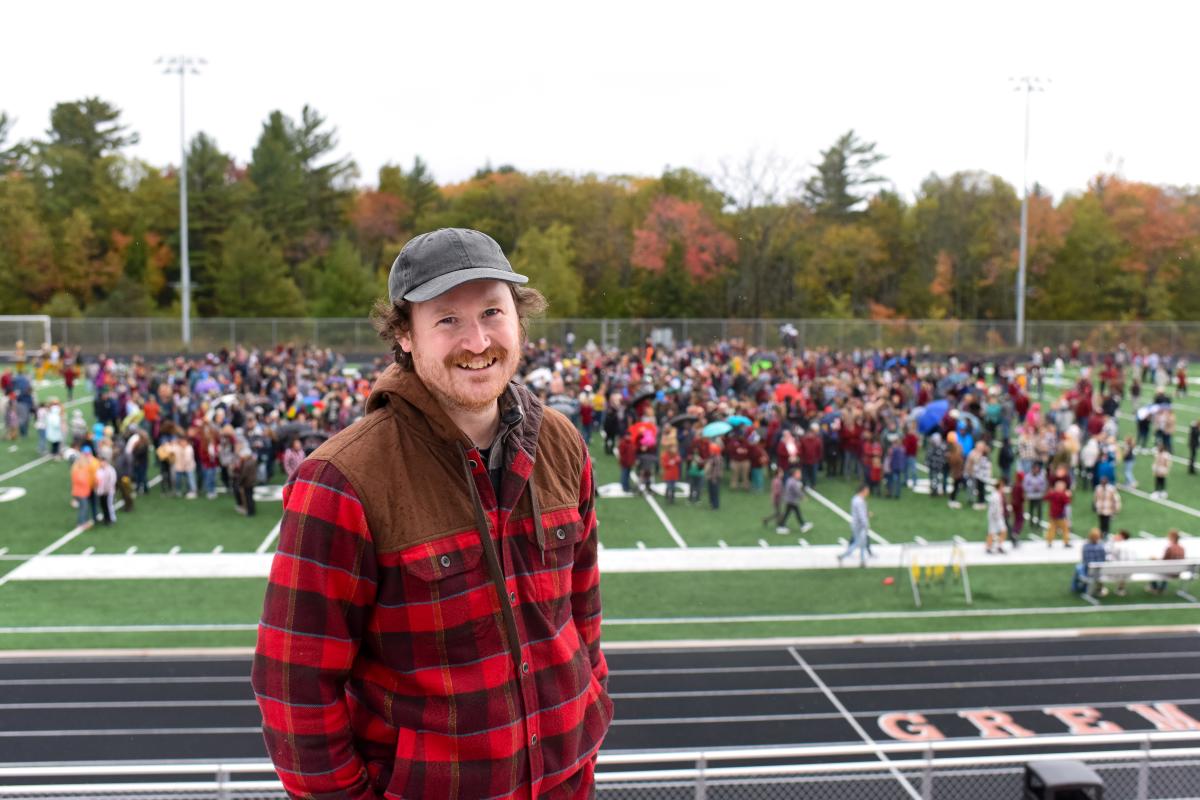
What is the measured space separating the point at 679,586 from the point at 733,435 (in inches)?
258

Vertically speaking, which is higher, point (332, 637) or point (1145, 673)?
point (332, 637)

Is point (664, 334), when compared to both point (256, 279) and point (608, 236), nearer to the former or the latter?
point (608, 236)

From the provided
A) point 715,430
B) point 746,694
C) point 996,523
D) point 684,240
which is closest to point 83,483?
point 715,430

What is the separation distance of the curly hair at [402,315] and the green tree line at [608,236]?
37.1 metres

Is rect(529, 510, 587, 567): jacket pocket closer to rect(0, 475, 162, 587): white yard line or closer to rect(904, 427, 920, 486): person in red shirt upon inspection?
rect(0, 475, 162, 587): white yard line

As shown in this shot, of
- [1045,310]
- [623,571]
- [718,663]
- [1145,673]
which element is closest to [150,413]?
[623,571]

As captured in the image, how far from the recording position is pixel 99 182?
49.0 meters

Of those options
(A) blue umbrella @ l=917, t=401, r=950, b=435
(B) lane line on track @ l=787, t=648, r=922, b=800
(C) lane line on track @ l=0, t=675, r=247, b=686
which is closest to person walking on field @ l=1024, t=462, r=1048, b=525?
(A) blue umbrella @ l=917, t=401, r=950, b=435

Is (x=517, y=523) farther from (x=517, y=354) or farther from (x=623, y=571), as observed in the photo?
(x=623, y=571)

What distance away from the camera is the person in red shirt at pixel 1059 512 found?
1672 centimetres

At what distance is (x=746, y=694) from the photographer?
11.2m

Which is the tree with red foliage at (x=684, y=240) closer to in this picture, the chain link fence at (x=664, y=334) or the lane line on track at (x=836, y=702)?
the chain link fence at (x=664, y=334)

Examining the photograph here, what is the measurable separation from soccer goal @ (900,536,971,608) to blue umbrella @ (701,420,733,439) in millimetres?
5245

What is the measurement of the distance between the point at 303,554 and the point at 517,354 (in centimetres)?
56
